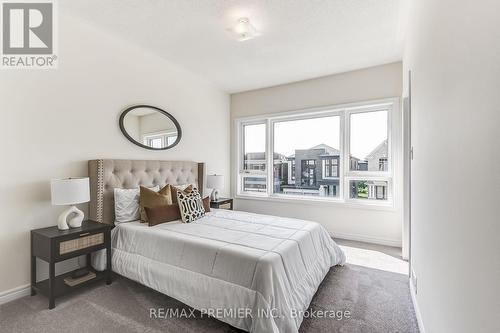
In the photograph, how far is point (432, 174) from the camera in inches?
55.3

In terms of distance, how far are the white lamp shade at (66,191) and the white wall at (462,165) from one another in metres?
2.72

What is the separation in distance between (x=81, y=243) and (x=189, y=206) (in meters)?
1.06

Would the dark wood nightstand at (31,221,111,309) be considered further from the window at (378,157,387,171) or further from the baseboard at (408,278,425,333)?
the window at (378,157,387,171)

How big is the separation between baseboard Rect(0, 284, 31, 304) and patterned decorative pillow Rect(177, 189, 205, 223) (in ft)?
4.95

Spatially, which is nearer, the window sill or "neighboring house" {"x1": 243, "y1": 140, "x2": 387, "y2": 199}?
the window sill

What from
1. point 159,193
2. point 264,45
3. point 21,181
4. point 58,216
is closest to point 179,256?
point 159,193

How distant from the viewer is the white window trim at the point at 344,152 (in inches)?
139

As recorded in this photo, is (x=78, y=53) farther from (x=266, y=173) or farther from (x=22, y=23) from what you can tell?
(x=266, y=173)

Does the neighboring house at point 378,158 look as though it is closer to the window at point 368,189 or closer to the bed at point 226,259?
the window at point 368,189

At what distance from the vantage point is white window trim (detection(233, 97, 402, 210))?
353cm

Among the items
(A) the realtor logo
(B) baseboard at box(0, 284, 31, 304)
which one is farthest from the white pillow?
(A) the realtor logo

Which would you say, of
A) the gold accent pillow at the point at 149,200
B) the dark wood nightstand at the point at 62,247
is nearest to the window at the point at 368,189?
the gold accent pillow at the point at 149,200

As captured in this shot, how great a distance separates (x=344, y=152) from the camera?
3936 mm

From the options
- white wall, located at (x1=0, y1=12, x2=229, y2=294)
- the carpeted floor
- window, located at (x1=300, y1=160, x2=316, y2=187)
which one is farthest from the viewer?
window, located at (x1=300, y1=160, x2=316, y2=187)
